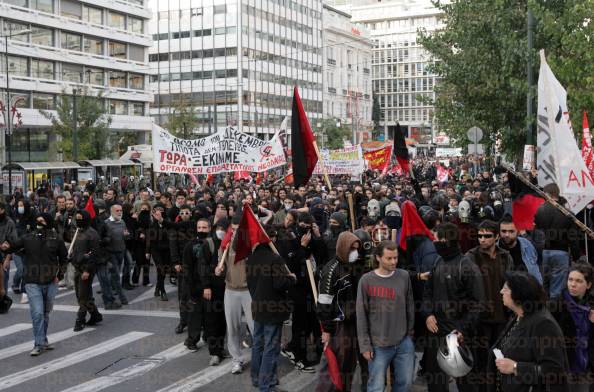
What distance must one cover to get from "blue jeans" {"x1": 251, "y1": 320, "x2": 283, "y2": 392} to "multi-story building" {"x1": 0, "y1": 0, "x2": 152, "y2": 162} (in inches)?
1692

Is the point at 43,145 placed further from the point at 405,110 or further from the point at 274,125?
the point at 405,110

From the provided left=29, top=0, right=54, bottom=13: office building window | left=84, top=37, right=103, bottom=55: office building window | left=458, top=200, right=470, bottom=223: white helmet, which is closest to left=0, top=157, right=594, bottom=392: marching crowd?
left=458, top=200, right=470, bottom=223: white helmet

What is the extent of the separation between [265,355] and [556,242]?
362 centimetres

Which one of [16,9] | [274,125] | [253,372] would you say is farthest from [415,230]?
[274,125]

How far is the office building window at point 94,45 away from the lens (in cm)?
5709

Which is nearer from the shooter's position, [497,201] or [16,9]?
[497,201]

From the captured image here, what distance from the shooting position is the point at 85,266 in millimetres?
10305

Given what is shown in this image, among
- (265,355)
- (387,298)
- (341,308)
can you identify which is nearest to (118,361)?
(265,355)

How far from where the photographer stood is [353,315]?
6.38 metres

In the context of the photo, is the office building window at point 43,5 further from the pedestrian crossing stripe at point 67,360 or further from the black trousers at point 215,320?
the black trousers at point 215,320

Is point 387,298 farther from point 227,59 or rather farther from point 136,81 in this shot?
point 227,59

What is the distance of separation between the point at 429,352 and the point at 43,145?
50804mm

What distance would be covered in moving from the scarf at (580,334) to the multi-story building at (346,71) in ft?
282

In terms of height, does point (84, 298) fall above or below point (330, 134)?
below
